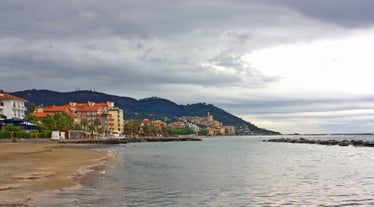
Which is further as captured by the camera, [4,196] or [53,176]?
[53,176]

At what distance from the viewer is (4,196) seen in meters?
19.4

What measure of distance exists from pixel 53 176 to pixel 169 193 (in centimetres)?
975

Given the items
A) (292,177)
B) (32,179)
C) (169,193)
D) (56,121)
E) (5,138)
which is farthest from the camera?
(56,121)

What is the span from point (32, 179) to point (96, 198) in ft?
25.4

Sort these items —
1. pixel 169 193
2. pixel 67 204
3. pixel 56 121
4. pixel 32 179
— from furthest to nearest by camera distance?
pixel 56 121, pixel 32 179, pixel 169 193, pixel 67 204

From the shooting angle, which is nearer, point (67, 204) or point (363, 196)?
point (67, 204)

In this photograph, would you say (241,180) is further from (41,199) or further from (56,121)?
(56,121)

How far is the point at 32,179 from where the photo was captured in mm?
26891

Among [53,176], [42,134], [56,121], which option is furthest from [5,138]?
[53,176]

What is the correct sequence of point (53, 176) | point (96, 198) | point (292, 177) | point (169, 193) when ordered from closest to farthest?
1. point (96, 198)
2. point (169, 193)
3. point (53, 176)
4. point (292, 177)

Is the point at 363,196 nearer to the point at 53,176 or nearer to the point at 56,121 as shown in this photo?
the point at 53,176

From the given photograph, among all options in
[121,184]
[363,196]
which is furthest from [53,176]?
[363,196]

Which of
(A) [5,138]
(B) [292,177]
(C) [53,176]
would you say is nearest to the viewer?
(C) [53,176]

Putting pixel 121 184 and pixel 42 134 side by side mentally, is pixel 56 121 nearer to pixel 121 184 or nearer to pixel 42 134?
pixel 42 134
